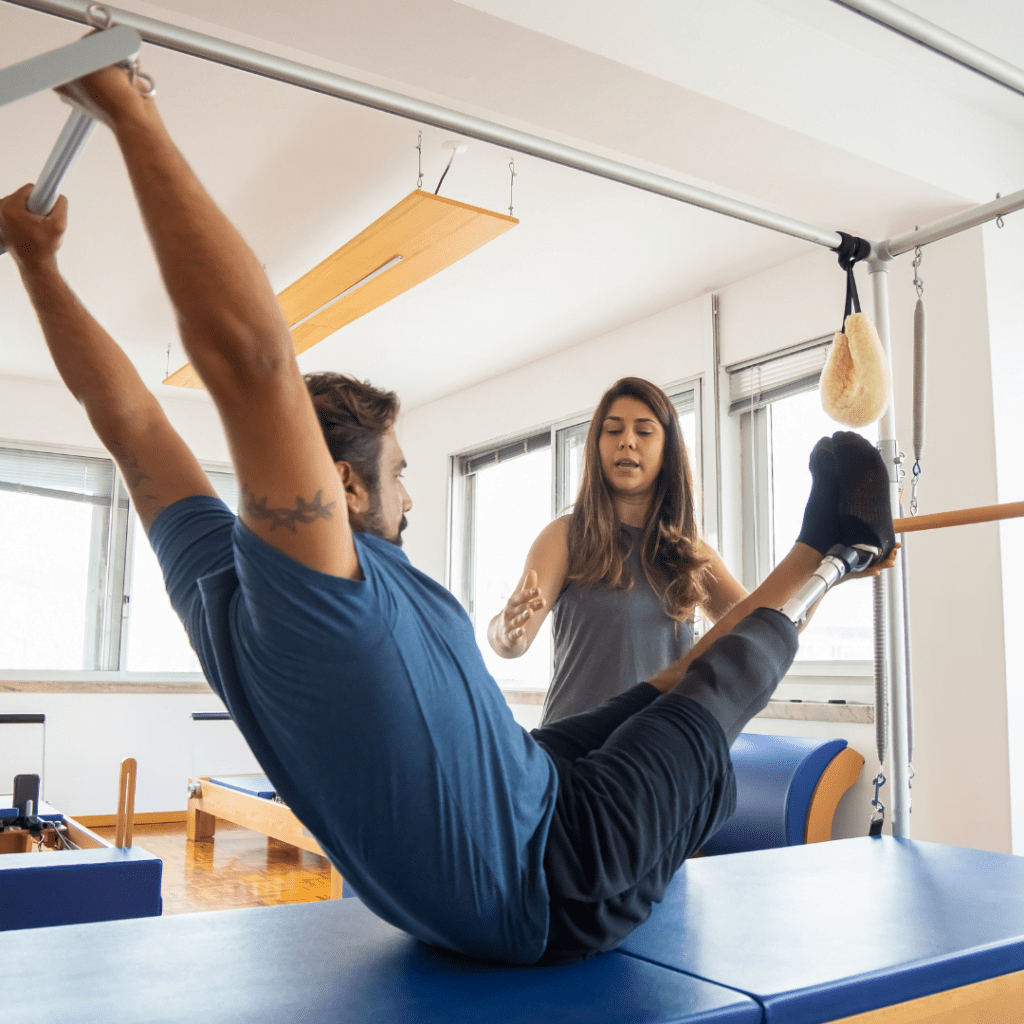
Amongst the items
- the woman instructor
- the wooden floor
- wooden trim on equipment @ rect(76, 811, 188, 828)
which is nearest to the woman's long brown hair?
the woman instructor

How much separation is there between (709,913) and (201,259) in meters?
1.05

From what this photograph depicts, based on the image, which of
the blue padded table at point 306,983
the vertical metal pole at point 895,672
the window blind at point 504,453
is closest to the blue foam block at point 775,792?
the vertical metal pole at point 895,672

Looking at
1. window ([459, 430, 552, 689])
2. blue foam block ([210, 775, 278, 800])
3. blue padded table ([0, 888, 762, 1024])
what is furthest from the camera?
window ([459, 430, 552, 689])

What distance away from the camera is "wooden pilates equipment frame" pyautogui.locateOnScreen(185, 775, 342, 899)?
4168 mm

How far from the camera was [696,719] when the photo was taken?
1.19 metres

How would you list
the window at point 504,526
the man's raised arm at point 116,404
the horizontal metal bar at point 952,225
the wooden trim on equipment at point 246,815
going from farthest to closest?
1. the window at point 504,526
2. the wooden trim on equipment at point 246,815
3. the horizontal metal bar at point 952,225
4. the man's raised arm at point 116,404

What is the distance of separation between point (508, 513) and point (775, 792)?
3.21 metres

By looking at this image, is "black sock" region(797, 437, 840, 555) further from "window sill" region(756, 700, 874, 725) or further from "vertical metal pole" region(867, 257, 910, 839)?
"window sill" region(756, 700, 874, 725)

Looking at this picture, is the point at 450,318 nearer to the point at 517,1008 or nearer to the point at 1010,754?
the point at 1010,754

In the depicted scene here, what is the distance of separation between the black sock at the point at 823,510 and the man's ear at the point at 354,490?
811 millimetres

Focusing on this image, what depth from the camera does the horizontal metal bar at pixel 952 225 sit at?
215 centimetres

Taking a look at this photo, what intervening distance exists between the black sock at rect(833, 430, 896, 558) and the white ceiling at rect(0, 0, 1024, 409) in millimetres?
1412

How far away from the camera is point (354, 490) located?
1078 mm

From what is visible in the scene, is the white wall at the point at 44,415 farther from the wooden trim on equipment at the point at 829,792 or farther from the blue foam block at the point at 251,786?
the wooden trim on equipment at the point at 829,792
